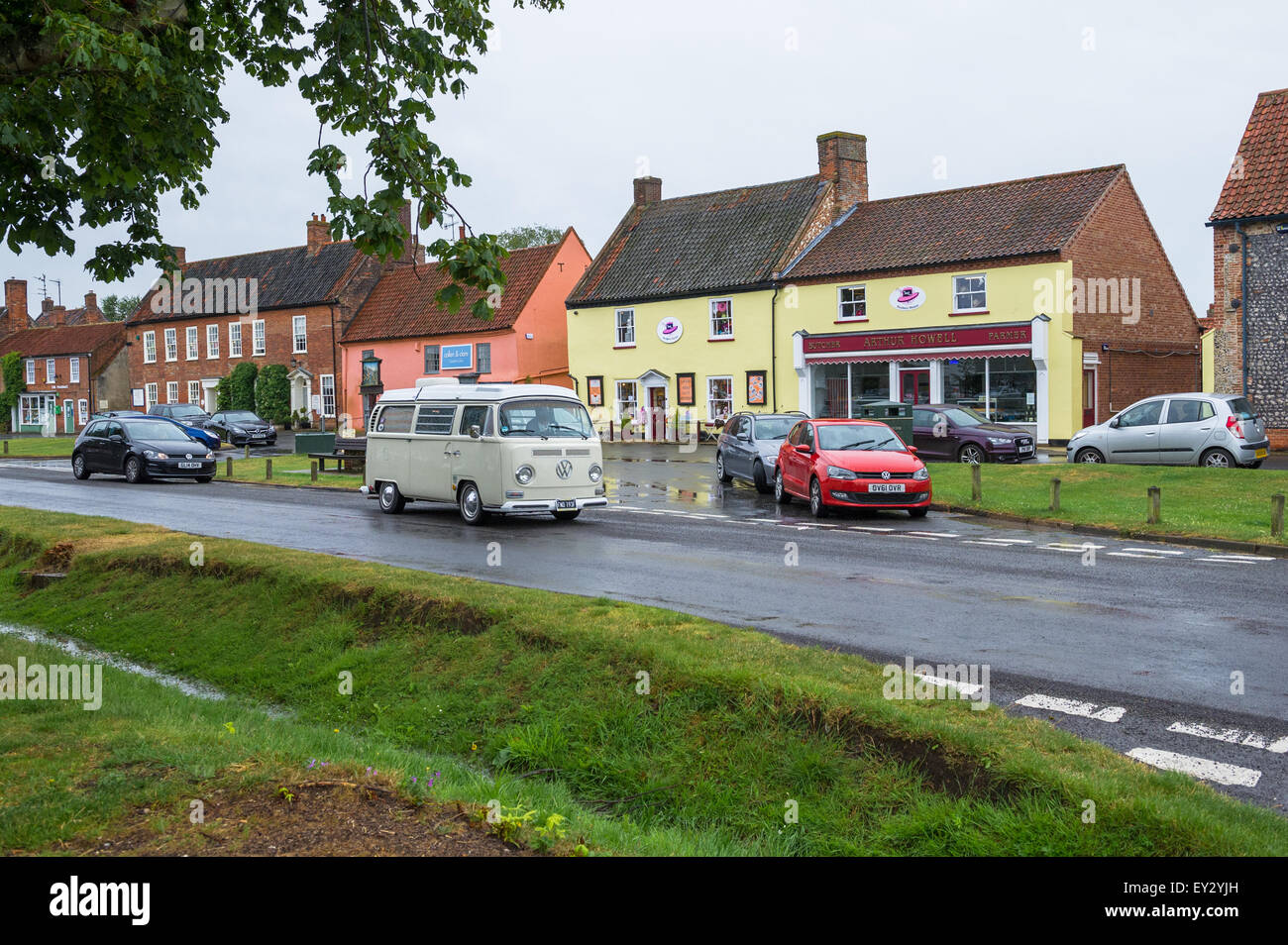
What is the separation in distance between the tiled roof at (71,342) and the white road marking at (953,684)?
74.4 meters

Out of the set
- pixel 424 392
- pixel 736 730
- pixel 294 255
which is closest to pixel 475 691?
pixel 736 730

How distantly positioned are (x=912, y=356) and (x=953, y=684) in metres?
32.9

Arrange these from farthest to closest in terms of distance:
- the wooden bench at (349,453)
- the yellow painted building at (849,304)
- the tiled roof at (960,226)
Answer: the tiled roof at (960,226) < the yellow painted building at (849,304) < the wooden bench at (349,453)

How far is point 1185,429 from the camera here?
947 inches

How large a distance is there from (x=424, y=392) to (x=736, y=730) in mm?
14118

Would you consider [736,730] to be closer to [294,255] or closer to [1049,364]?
[1049,364]

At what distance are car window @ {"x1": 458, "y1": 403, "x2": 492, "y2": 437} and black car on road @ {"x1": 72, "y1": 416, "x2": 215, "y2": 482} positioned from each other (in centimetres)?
1307

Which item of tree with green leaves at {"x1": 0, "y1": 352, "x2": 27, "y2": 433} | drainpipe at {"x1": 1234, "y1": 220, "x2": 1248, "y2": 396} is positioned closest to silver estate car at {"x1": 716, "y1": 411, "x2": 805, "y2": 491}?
drainpipe at {"x1": 1234, "y1": 220, "x2": 1248, "y2": 396}

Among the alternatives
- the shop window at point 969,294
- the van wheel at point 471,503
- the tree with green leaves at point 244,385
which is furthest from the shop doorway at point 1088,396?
the tree with green leaves at point 244,385

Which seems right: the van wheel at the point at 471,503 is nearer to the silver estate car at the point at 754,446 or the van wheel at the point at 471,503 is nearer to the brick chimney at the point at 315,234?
the silver estate car at the point at 754,446

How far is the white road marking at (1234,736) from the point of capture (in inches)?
259

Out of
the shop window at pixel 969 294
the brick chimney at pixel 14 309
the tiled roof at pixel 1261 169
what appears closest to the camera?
the tiled roof at pixel 1261 169

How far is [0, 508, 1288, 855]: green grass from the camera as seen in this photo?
214 inches
